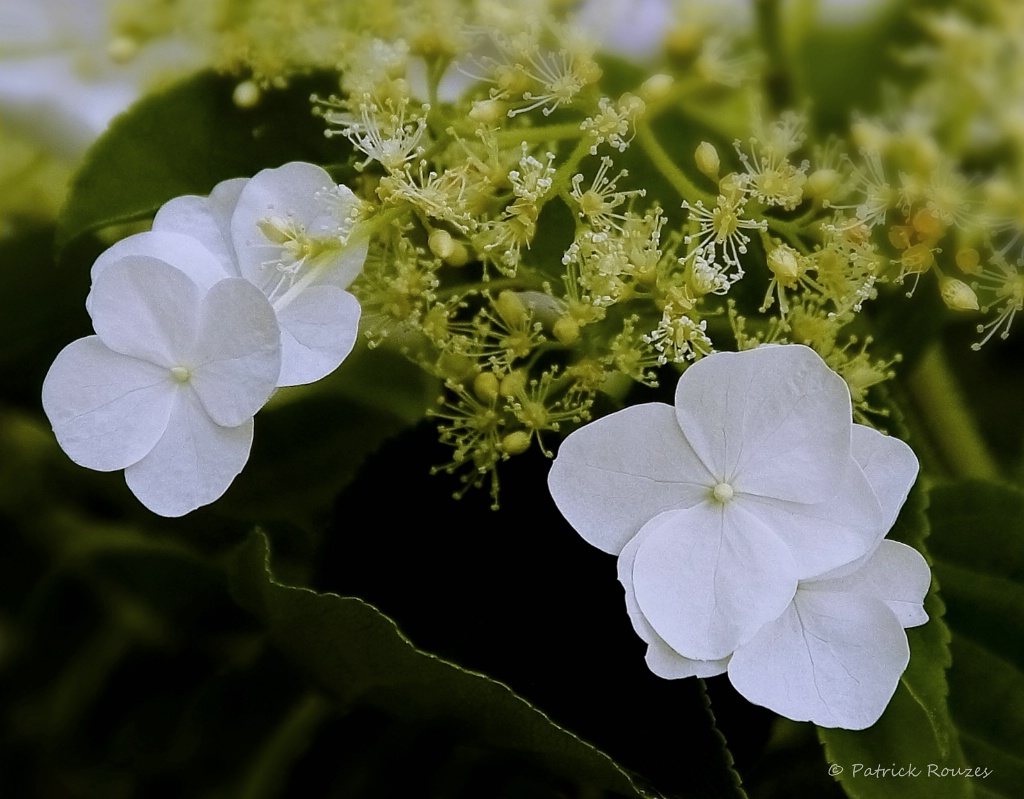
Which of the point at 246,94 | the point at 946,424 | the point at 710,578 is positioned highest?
the point at 246,94

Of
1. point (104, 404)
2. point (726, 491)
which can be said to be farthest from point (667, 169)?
point (104, 404)

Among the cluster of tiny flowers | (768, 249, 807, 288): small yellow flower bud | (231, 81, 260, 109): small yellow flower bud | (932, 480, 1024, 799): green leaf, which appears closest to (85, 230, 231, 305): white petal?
the cluster of tiny flowers

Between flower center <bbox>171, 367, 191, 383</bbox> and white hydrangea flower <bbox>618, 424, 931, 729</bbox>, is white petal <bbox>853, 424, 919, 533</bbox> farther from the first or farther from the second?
flower center <bbox>171, 367, 191, 383</bbox>

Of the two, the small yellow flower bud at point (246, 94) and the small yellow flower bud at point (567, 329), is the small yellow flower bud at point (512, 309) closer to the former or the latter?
the small yellow flower bud at point (567, 329)

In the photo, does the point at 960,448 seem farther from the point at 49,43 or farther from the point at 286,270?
the point at 49,43

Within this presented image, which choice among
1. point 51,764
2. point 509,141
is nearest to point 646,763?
point 509,141

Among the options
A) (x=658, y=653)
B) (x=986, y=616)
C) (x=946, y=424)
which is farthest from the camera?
(x=946, y=424)

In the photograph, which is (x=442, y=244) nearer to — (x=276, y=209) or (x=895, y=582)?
(x=276, y=209)
